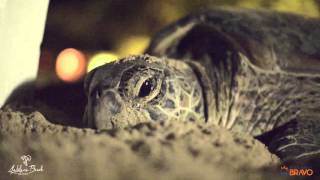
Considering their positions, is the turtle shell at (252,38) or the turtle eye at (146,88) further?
the turtle shell at (252,38)

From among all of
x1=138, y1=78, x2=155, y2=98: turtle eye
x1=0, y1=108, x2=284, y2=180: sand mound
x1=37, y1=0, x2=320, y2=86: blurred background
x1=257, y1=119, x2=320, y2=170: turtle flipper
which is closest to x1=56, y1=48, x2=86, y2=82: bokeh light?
x1=37, y1=0, x2=320, y2=86: blurred background

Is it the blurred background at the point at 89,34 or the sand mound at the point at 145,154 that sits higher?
the blurred background at the point at 89,34

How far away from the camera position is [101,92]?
762 millimetres

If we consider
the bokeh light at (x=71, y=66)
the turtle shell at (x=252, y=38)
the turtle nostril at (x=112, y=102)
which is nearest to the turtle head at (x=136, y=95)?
the turtle nostril at (x=112, y=102)

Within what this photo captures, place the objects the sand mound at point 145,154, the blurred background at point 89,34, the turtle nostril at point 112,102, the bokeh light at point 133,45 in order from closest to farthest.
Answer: the sand mound at point 145,154, the turtle nostril at point 112,102, the blurred background at point 89,34, the bokeh light at point 133,45

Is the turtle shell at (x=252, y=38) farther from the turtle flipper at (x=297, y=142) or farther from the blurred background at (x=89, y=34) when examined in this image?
the turtle flipper at (x=297, y=142)

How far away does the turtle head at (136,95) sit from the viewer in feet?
2.45

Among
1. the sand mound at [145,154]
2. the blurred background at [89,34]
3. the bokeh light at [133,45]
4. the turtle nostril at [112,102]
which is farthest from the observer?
the bokeh light at [133,45]

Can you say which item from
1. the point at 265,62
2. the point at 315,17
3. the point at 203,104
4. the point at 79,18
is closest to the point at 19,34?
the point at 79,18

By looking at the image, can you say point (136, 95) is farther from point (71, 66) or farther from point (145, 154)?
point (71, 66)

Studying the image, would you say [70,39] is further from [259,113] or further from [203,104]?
[259,113]

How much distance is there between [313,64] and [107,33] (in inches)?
21.9

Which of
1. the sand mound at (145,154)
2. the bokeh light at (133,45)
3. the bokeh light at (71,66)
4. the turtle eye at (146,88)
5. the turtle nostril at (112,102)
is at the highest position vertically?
the bokeh light at (133,45)

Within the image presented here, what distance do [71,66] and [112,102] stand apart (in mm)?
304
